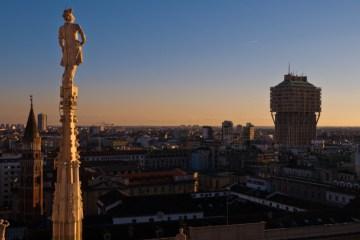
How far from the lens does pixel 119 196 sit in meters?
43.6

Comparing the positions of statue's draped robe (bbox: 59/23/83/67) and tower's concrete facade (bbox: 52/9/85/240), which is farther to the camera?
statue's draped robe (bbox: 59/23/83/67)

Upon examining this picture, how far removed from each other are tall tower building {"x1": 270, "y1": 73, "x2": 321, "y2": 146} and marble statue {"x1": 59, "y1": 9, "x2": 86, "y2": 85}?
393 feet

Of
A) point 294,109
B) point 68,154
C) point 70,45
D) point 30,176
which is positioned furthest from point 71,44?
point 294,109

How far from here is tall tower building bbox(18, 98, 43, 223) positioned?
40812mm

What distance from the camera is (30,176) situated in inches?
1628

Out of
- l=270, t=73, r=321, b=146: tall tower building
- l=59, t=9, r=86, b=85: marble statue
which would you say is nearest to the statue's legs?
l=59, t=9, r=86, b=85: marble statue

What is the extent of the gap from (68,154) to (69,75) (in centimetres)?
80

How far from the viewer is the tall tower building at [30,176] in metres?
40.8

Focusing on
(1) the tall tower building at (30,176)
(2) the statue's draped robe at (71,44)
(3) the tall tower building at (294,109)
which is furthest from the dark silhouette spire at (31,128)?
(3) the tall tower building at (294,109)

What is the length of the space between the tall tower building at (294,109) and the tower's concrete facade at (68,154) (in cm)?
11984

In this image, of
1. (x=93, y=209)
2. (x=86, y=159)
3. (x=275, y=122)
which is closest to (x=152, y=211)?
(x=93, y=209)

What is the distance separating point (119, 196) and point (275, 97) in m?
88.4

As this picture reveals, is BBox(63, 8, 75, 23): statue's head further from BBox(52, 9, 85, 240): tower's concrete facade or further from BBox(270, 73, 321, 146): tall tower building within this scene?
BBox(270, 73, 321, 146): tall tower building

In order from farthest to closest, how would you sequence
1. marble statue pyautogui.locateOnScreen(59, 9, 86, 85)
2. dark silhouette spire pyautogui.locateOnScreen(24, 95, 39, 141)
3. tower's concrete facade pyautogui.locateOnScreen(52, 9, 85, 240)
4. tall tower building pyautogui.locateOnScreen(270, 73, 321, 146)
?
tall tower building pyautogui.locateOnScreen(270, 73, 321, 146) < dark silhouette spire pyautogui.locateOnScreen(24, 95, 39, 141) < marble statue pyautogui.locateOnScreen(59, 9, 86, 85) < tower's concrete facade pyautogui.locateOnScreen(52, 9, 85, 240)
